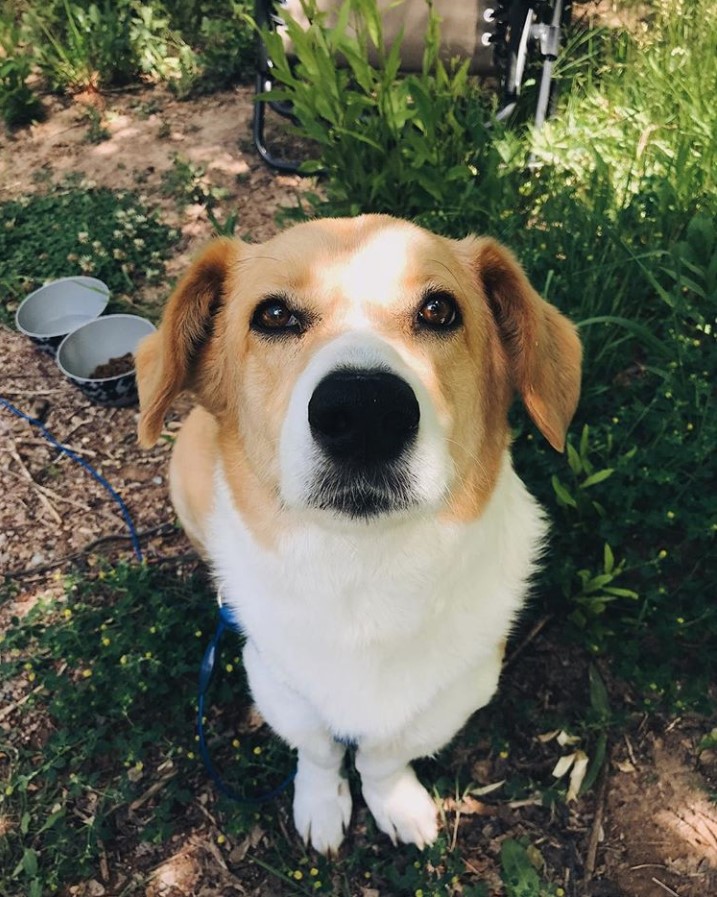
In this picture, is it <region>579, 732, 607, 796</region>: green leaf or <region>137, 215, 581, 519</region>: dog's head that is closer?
<region>137, 215, 581, 519</region>: dog's head

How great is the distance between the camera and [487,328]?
1.96m

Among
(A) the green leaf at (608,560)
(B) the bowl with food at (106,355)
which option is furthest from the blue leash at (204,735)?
(B) the bowl with food at (106,355)

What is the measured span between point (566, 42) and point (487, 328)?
3379mm

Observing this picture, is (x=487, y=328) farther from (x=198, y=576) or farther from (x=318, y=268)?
(x=198, y=576)

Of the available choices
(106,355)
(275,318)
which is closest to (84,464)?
(106,355)

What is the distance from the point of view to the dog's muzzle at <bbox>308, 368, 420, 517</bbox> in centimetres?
136

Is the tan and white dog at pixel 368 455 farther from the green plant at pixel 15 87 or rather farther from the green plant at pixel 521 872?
the green plant at pixel 15 87

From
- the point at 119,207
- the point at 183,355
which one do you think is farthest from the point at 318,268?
the point at 119,207

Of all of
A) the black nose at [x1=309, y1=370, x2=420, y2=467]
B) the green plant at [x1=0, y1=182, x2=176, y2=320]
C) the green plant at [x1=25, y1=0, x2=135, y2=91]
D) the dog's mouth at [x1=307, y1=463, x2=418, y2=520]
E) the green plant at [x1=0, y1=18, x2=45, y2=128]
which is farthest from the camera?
the green plant at [x1=25, y1=0, x2=135, y2=91]

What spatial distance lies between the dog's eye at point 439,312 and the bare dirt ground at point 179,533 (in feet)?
4.65

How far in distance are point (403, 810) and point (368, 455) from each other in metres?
1.37

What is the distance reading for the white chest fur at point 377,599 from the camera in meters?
1.72

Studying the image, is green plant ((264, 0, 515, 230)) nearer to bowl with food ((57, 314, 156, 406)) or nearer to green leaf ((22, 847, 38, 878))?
bowl with food ((57, 314, 156, 406))

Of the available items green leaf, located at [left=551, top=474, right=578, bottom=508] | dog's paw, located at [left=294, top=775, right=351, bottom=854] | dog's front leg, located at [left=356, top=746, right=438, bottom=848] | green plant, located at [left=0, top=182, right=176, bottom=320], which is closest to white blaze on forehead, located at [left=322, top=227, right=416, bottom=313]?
green leaf, located at [left=551, top=474, right=578, bottom=508]
